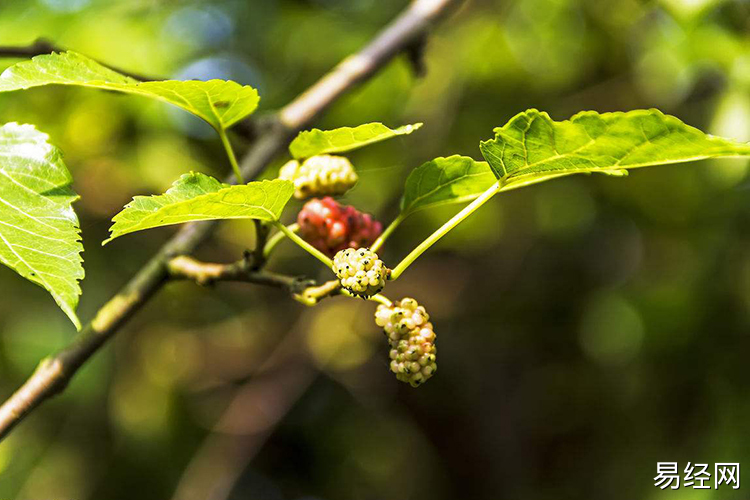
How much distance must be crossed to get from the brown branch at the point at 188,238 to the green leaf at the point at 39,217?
13cm

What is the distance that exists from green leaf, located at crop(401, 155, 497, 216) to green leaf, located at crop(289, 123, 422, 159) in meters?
0.04

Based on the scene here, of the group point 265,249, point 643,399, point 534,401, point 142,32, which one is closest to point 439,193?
point 265,249

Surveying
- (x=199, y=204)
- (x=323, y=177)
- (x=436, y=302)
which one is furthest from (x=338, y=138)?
(x=436, y=302)

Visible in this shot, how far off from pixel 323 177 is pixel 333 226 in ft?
0.15

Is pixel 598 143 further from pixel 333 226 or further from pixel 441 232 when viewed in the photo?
pixel 333 226

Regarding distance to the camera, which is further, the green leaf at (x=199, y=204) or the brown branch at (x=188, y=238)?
the brown branch at (x=188, y=238)

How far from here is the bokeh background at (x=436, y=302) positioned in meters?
1.67

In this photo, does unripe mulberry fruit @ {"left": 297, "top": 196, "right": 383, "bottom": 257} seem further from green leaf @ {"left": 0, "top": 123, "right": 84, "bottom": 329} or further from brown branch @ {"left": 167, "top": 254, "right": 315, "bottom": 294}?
green leaf @ {"left": 0, "top": 123, "right": 84, "bottom": 329}

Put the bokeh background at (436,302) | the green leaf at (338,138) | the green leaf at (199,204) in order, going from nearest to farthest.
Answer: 1. the green leaf at (199,204)
2. the green leaf at (338,138)
3. the bokeh background at (436,302)

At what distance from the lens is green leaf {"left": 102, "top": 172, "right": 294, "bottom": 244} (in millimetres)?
485

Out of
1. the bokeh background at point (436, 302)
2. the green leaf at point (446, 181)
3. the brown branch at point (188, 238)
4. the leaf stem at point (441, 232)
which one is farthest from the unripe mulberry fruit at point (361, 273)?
the bokeh background at point (436, 302)

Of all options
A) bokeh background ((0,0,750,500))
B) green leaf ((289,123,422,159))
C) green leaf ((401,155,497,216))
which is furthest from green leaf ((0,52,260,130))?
bokeh background ((0,0,750,500))

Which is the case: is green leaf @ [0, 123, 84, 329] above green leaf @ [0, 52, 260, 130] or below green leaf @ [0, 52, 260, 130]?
below

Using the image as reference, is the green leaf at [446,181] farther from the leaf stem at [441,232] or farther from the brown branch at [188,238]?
the brown branch at [188,238]
